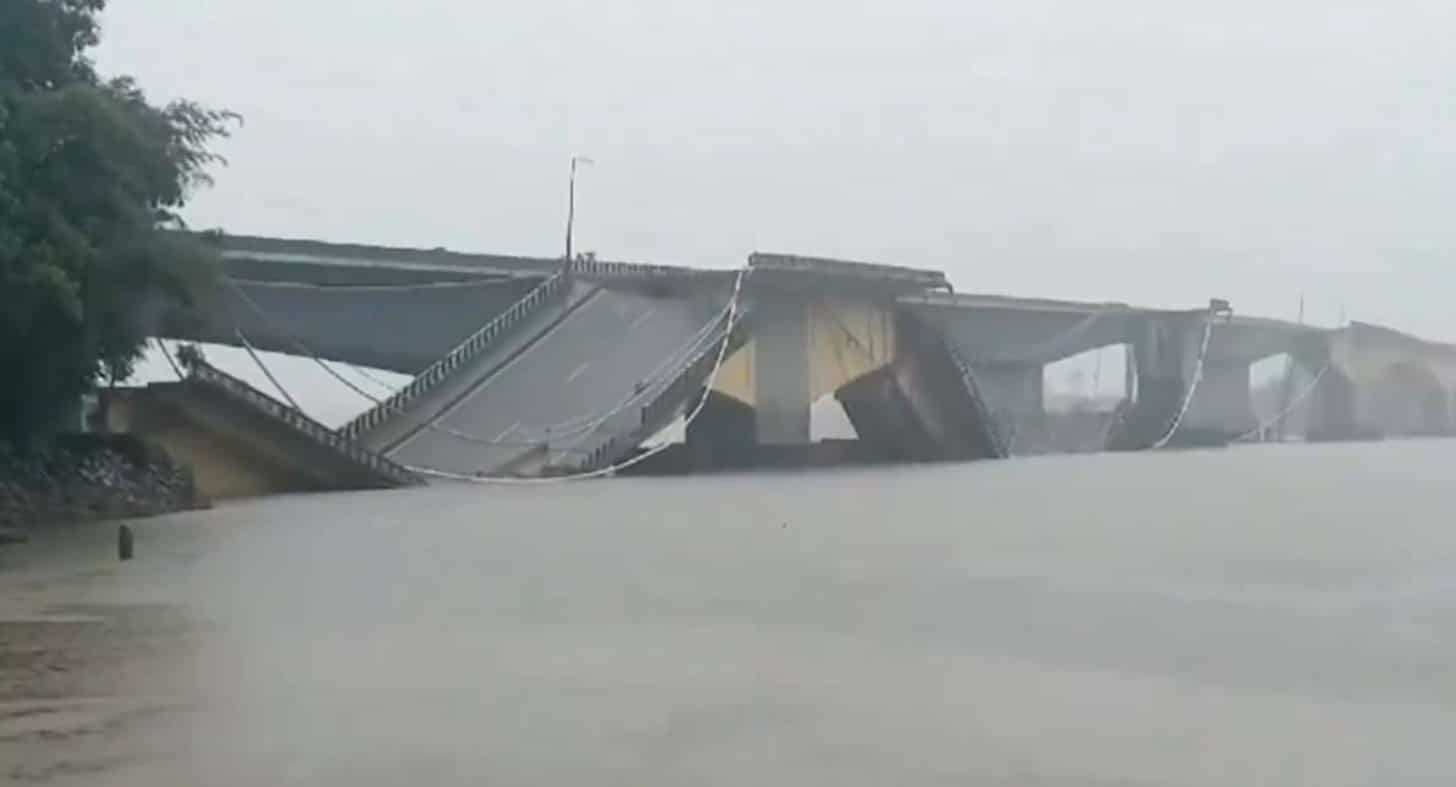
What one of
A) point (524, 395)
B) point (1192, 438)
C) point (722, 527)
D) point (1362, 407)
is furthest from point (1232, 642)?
point (1362, 407)

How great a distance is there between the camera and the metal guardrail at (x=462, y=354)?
34.7m

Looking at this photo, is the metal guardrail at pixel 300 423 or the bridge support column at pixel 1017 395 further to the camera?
the bridge support column at pixel 1017 395

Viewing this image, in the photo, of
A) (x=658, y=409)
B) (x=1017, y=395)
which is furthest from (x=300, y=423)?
(x=1017, y=395)

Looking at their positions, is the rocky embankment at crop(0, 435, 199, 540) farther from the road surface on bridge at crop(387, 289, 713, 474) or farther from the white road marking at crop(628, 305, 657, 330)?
the white road marking at crop(628, 305, 657, 330)

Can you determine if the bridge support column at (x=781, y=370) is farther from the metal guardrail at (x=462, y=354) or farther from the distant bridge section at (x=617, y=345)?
the metal guardrail at (x=462, y=354)

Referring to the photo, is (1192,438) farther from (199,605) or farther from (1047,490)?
(199,605)

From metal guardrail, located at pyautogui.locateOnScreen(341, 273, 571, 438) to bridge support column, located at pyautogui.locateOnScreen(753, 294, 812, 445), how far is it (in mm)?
5925

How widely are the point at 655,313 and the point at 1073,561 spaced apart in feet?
78.1

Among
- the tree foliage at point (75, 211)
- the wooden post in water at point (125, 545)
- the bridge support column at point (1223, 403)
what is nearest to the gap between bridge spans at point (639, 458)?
the tree foliage at point (75, 211)

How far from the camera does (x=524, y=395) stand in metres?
37.6

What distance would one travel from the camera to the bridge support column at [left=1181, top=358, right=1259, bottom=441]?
7212 cm

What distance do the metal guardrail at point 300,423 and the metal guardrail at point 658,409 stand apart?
4857 mm

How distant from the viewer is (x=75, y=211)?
917 inches

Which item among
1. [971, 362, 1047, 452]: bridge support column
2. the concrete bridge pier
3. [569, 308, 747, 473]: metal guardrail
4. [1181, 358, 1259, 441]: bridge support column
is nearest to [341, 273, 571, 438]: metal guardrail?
[569, 308, 747, 473]: metal guardrail
